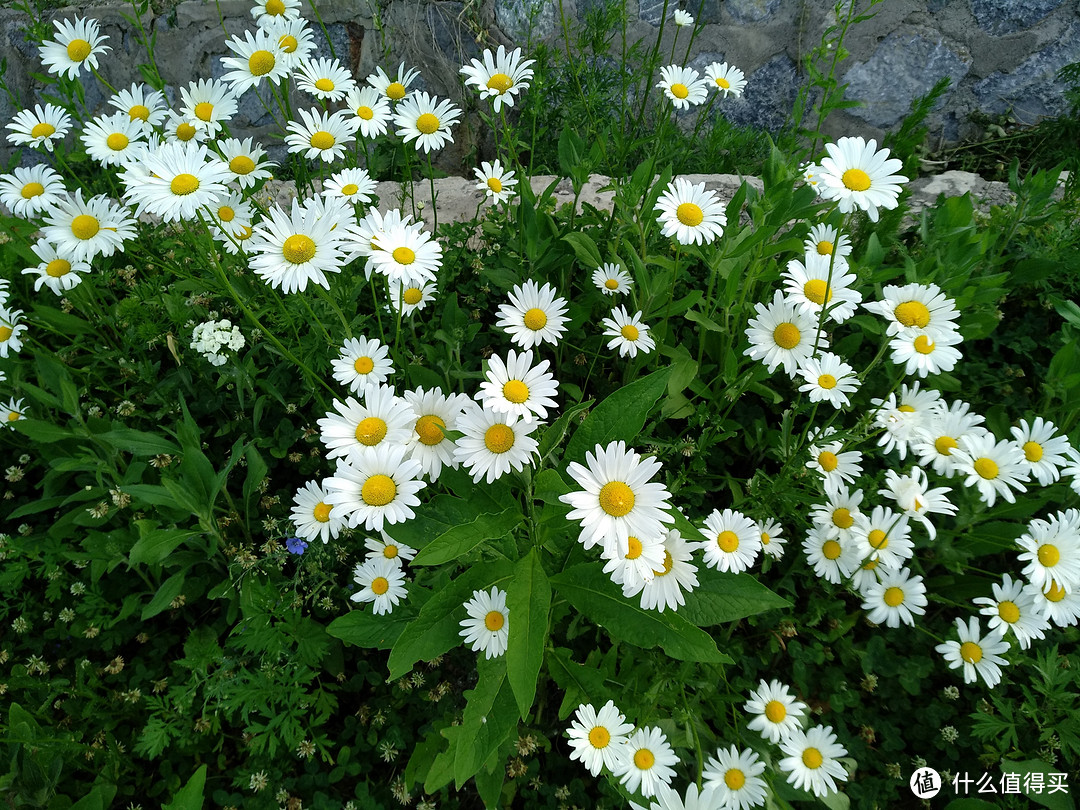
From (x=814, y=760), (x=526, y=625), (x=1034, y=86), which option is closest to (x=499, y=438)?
(x=526, y=625)

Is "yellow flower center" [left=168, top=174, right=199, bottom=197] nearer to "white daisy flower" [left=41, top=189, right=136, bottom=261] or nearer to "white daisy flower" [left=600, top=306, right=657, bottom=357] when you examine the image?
"white daisy flower" [left=41, top=189, right=136, bottom=261]

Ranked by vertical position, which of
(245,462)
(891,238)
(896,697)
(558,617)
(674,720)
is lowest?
(674,720)

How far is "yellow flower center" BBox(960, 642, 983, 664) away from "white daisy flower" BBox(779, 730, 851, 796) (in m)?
0.46

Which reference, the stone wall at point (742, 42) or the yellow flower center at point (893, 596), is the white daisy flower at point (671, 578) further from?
the stone wall at point (742, 42)

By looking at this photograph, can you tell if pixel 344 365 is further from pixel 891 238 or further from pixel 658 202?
pixel 891 238

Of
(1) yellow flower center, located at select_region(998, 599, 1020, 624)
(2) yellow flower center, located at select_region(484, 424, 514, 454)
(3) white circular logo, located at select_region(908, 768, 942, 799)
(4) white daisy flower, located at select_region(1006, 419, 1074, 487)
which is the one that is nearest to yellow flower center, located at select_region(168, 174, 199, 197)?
(2) yellow flower center, located at select_region(484, 424, 514, 454)

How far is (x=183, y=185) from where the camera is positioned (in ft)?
5.32

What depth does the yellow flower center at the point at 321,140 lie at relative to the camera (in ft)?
7.19

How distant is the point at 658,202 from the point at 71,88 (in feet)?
7.04

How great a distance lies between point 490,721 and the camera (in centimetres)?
151

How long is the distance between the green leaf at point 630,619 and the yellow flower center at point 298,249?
3.33 feet

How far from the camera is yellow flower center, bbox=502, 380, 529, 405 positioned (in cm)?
147

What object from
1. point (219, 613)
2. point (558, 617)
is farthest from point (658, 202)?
point (219, 613)

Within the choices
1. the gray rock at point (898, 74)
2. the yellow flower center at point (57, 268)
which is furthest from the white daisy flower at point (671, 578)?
the gray rock at point (898, 74)
